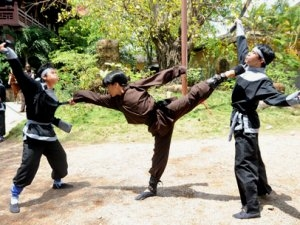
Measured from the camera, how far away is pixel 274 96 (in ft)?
12.3

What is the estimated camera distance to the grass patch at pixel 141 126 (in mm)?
9039

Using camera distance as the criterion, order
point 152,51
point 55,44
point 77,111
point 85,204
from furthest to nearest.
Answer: point 55,44
point 152,51
point 77,111
point 85,204

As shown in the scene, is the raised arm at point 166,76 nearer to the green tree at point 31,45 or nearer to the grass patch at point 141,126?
the grass patch at point 141,126

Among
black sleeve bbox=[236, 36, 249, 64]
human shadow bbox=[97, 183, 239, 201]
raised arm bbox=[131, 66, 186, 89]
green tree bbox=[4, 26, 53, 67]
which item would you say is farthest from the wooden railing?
black sleeve bbox=[236, 36, 249, 64]

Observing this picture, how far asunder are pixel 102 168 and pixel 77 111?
471cm

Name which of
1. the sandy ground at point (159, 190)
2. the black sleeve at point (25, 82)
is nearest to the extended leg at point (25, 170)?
the sandy ground at point (159, 190)

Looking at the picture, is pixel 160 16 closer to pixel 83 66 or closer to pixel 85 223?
pixel 83 66

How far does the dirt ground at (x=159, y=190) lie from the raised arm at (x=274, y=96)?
48.2 inches

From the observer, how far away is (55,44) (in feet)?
71.3

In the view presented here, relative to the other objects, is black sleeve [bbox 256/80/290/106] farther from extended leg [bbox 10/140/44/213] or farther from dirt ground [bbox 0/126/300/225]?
extended leg [bbox 10/140/44/213]

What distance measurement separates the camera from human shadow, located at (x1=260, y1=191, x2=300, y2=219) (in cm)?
407

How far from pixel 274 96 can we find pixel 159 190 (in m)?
2.06

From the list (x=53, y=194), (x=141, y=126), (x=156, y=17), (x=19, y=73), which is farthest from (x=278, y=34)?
(x=19, y=73)

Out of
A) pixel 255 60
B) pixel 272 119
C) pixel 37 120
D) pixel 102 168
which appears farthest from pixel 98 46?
pixel 255 60
